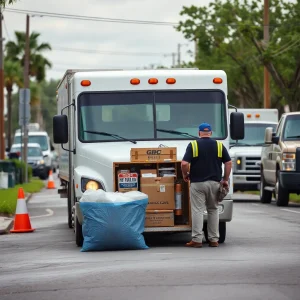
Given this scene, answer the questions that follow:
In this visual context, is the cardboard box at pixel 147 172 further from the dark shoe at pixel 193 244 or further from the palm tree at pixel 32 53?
the palm tree at pixel 32 53

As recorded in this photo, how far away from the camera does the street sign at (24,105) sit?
38.3 m

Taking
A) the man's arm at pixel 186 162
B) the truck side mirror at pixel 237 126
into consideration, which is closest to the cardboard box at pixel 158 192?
the man's arm at pixel 186 162

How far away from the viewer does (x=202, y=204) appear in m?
15.5

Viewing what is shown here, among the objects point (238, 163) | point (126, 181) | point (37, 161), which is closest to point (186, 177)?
point (126, 181)

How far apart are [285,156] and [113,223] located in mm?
11363

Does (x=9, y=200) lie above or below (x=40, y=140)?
below

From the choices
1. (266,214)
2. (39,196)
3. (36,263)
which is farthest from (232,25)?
(36,263)

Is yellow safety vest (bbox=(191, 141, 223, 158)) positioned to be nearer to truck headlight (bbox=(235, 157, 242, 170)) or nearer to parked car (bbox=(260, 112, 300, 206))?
parked car (bbox=(260, 112, 300, 206))

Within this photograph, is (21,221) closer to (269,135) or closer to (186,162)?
(186,162)

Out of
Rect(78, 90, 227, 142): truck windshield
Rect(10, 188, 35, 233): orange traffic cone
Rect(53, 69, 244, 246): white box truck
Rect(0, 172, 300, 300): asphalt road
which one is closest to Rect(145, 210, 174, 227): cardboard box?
Rect(0, 172, 300, 300): asphalt road

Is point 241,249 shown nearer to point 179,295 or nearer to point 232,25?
point 179,295

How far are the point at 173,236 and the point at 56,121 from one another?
3098 millimetres

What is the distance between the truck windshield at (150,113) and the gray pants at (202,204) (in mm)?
1325

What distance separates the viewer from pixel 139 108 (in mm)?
16859
